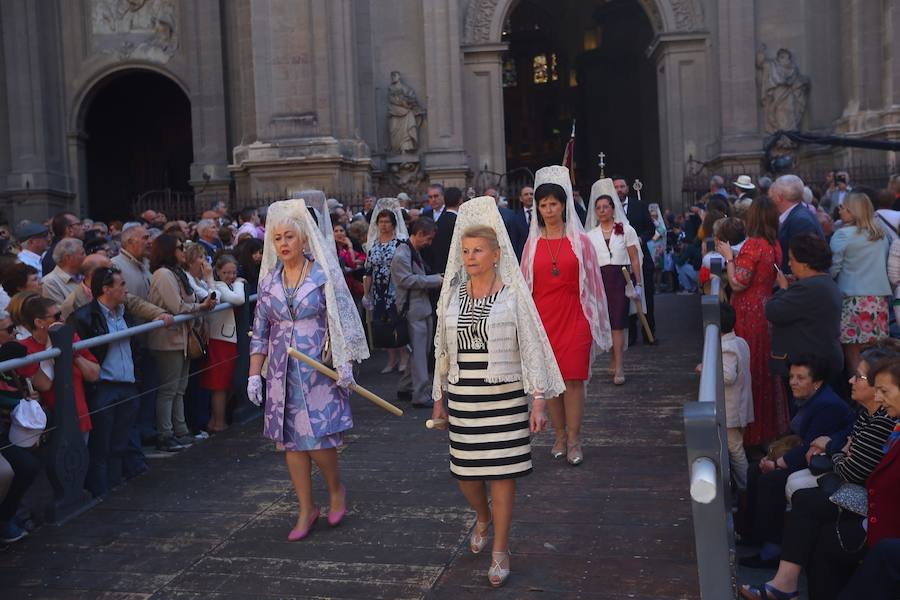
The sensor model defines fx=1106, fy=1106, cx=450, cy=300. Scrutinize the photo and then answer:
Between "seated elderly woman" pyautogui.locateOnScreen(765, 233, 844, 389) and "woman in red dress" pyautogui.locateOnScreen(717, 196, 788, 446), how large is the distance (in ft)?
2.04

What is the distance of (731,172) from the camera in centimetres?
2366

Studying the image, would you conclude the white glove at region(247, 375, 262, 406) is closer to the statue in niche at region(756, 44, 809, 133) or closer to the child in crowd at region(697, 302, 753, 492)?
the child in crowd at region(697, 302, 753, 492)

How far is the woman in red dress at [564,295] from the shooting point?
27.0 ft

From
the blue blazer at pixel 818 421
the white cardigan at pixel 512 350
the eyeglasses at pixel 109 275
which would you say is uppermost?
the eyeglasses at pixel 109 275

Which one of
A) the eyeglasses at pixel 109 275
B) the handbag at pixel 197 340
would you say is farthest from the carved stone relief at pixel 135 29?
the eyeglasses at pixel 109 275

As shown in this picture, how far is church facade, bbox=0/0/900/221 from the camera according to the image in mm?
22828

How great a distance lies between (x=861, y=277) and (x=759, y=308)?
1172 mm

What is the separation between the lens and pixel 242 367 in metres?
10.7

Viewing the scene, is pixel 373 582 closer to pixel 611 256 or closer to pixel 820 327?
pixel 820 327

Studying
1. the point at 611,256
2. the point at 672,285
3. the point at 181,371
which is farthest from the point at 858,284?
the point at 672,285

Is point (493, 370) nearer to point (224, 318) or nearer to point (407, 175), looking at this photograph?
point (224, 318)

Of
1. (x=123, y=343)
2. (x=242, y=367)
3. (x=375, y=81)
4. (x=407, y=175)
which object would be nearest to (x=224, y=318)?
(x=242, y=367)

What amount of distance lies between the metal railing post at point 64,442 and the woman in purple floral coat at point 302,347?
152cm

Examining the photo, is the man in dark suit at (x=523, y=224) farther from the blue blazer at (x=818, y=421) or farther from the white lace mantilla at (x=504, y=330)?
the white lace mantilla at (x=504, y=330)
